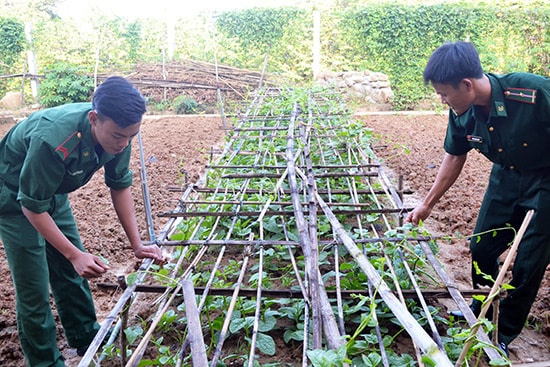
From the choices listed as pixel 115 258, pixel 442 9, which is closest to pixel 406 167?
pixel 115 258

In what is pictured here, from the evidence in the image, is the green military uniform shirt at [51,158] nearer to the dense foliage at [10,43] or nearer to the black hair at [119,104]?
the black hair at [119,104]

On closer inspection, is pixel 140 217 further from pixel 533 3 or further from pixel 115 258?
pixel 533 3

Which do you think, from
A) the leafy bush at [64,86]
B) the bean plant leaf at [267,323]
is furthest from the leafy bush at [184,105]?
the bean plant leaf at [267,323]

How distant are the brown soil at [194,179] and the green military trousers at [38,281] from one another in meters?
0.25

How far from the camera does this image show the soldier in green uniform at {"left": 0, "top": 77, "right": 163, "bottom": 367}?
64.1 inches

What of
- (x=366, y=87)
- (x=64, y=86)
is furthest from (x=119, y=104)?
(x=366, y=87)

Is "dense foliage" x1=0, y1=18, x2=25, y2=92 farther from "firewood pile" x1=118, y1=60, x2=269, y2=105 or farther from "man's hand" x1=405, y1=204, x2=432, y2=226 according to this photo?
"man's hand" x1=405, y1=204, x2=432, y2=226

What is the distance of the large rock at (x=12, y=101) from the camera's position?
401 inches

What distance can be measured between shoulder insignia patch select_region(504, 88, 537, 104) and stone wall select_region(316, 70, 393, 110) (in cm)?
846

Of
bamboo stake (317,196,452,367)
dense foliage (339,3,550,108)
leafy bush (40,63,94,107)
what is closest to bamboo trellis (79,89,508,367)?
bamboo stake (317,196,452,367)

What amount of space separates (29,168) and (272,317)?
1101 mm

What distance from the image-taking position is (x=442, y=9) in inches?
438

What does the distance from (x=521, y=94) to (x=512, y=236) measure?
63 centimetres

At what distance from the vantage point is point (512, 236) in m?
2.07
